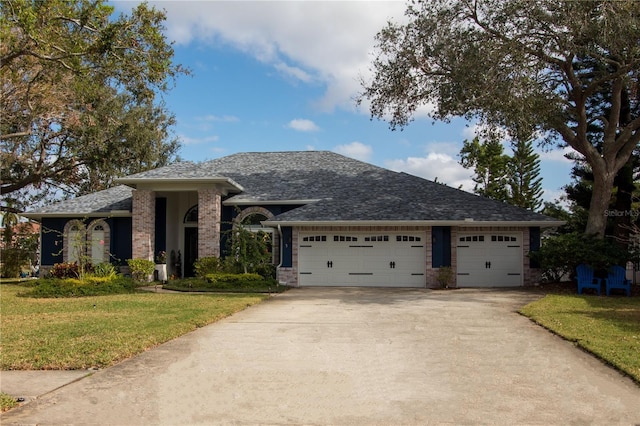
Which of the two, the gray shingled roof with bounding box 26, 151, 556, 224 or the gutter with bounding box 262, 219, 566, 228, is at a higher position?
the gray shingled roof with bounding box 26, 151, 556, 224

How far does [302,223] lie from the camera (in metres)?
19.4

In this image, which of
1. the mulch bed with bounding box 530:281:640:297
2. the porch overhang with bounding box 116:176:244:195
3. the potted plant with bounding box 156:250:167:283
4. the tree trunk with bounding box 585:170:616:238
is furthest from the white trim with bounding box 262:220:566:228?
the potted plant with bounding box 156:250:167:283

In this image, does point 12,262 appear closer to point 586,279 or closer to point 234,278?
point 234,278

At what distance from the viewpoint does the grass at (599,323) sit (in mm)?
7414

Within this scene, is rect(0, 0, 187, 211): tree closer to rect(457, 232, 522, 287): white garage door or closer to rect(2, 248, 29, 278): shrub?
rect(2, 248, 29, 278): shrub

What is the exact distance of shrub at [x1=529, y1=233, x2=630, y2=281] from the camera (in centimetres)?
1714

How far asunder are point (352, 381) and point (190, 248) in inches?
754

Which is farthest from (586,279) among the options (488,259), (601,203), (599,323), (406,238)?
(599,323)

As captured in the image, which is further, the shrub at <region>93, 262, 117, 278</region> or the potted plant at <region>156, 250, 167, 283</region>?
the potted plant at <region>156, 250, 167, 283</region>

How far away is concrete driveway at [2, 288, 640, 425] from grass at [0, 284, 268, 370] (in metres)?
0.60

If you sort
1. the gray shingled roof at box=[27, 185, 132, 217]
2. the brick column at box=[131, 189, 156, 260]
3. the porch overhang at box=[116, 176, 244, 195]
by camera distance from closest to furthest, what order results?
the porch overhang at box=[116, 176, 244, 195] → the brick column at box=[131, 189, 156, 260] → the gray shingled roof at box=[27, 185, 132, 217]

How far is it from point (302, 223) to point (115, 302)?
733 centimetres

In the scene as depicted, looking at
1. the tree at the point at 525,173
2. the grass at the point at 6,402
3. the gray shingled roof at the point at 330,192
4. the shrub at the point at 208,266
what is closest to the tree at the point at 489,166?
the tree at the point at 525,173

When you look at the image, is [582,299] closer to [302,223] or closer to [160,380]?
[302,223]
